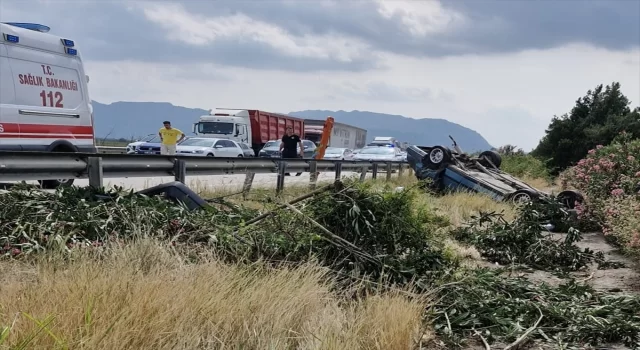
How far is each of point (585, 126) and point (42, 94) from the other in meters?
24.8

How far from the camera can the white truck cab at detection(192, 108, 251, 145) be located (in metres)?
34.9

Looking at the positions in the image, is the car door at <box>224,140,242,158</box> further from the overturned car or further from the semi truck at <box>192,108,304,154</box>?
the overturned car

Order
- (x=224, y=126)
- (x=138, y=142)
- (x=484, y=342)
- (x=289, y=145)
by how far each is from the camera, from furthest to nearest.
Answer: (x=224, y=126) < (x=138, y=142) < (x=289, y=145) < (x=484, y=342)

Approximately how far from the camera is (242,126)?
36.2 m

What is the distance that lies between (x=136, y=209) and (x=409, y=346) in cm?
264

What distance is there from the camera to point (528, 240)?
7242 mm

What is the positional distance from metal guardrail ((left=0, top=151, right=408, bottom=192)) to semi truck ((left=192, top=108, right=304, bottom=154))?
77.2 ft

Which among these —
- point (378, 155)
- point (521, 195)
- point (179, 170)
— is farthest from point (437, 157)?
point (378, 155)

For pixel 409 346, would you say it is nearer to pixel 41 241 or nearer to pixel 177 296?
pixel 177 296

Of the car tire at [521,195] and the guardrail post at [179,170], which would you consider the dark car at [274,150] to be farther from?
the guardrail post at [179,170]

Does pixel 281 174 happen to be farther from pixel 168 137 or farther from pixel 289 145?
pixel 168 137

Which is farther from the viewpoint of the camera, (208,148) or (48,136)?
(208,148)

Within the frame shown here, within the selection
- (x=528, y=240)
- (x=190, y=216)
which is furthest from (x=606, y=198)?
(x=190, y=216)

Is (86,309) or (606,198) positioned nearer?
(86,309)
